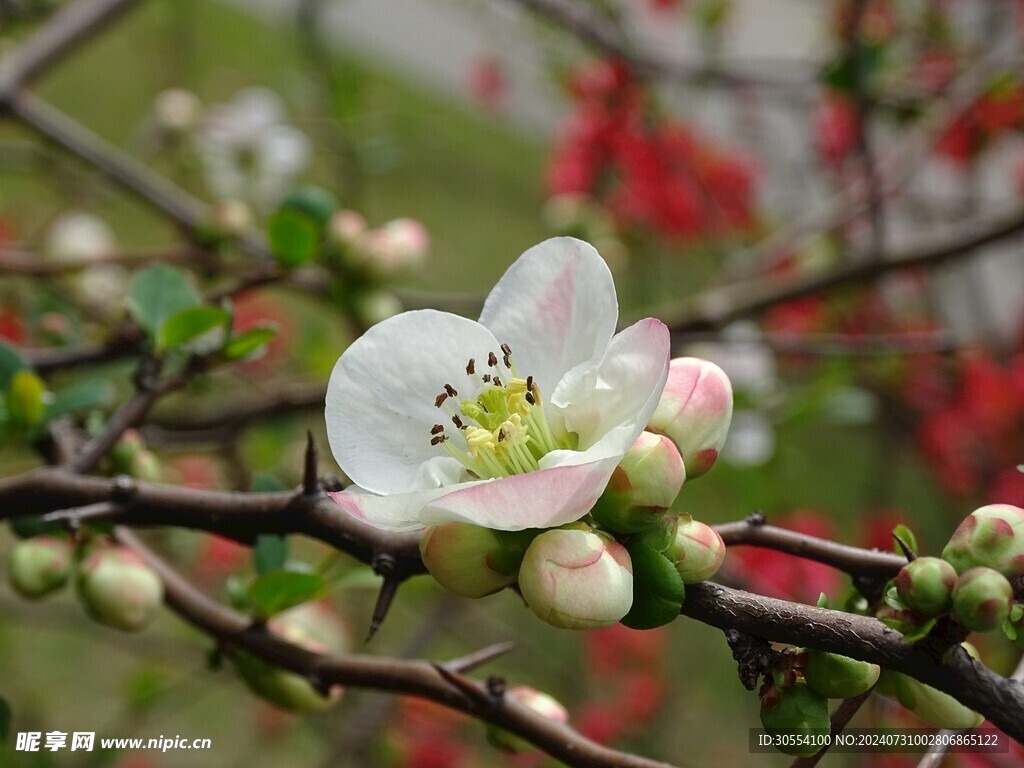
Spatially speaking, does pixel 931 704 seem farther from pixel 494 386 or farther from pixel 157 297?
pixel 157 297

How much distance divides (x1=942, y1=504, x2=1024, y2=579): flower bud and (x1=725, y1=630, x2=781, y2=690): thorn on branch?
2.9 inches

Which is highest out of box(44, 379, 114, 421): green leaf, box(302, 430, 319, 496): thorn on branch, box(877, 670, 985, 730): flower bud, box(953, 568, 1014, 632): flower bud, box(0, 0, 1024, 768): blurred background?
box(953, 568, 1014, 632): flower bud

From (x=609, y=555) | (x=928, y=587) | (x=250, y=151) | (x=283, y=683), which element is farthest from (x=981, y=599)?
(x=250, y=151)

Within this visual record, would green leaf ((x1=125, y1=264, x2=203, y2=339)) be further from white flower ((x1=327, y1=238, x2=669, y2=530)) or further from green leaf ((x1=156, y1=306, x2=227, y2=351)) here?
white flower ((x1=327, y1=238, x2=669, y2=530))

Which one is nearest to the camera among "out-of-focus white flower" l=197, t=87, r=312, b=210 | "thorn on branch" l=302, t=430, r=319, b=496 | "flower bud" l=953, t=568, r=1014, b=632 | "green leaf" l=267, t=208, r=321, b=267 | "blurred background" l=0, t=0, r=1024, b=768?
"flower bud" l=953, t=568, r=1014, b=632

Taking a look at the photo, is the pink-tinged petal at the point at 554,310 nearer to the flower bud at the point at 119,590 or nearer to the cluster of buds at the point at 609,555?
the cluster of buds at the point at 609,555

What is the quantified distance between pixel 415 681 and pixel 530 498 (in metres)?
0.17

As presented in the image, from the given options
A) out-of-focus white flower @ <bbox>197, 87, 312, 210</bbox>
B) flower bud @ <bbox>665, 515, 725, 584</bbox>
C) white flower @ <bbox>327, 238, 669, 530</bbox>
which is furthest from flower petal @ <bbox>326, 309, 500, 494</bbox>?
out-of-focus white flower @ <bbox>197, 87, 312, 210</bbox>

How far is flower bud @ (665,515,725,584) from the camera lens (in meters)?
0.34

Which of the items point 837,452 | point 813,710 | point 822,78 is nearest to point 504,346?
point 813,710

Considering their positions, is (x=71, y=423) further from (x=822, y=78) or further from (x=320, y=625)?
(x=822, y=78)

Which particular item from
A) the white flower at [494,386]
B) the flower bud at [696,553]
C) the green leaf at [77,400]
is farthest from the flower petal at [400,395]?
the green leaf at [77,400]

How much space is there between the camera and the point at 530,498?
313mm

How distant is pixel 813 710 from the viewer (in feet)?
1.10
